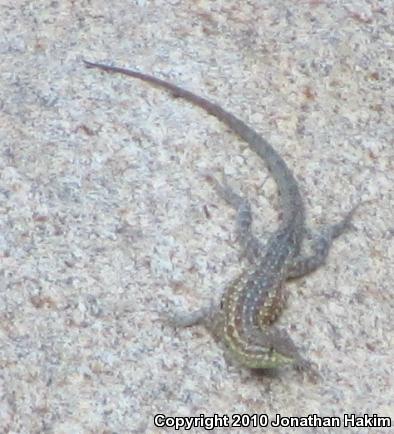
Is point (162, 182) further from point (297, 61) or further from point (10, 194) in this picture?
point (297, 61)

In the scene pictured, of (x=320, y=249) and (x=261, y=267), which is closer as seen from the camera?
(x=261, y=267)

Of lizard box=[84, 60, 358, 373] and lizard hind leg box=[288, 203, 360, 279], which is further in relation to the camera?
lizard hind leg box=[288, 203, 360, 279]

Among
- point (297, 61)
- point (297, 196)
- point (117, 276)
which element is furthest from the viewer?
point (297, 61)

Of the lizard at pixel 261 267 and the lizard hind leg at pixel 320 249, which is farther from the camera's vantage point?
the lizard hind leg at pixel 320 249

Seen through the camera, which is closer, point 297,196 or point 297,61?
point 297,196

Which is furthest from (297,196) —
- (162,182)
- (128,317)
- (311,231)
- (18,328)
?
(18,328)

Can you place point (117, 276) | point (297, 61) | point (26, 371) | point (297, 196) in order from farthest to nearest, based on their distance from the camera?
point (297, 61)
point (297, 196)
point (117, 276)
point (26, 371)

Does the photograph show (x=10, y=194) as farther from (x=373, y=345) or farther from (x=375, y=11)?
(x=375, y=11)
